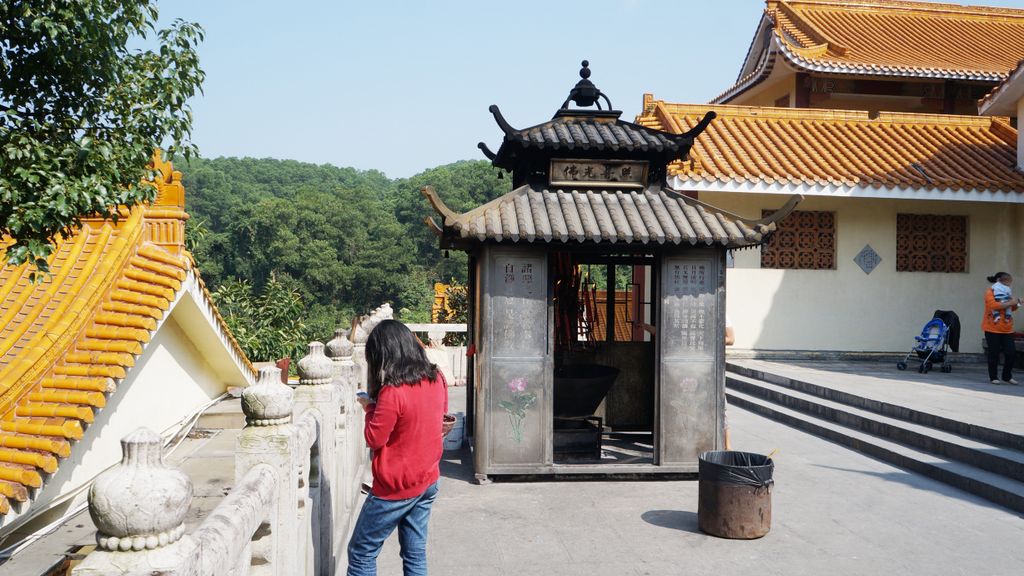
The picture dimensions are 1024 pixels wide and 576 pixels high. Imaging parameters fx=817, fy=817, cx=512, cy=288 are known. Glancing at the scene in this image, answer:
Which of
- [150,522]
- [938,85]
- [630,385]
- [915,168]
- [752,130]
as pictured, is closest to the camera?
[150,522]

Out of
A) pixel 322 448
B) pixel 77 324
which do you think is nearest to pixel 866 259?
pixel 322 448

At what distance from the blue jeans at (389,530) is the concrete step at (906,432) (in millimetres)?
5784

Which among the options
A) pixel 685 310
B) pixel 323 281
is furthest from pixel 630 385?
pixel 323 281

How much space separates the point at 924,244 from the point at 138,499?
55.9 feet

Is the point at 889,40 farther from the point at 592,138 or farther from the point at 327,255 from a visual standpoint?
the point at 327,255

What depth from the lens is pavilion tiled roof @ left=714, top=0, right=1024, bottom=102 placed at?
18.7 metres

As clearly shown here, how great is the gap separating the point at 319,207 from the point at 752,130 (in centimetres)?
4201

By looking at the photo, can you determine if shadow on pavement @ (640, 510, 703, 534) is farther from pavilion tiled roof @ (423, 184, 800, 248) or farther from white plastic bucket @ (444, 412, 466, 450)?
white plastic bucket @ (444, 412, 466, 450)

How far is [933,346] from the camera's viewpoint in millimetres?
14094

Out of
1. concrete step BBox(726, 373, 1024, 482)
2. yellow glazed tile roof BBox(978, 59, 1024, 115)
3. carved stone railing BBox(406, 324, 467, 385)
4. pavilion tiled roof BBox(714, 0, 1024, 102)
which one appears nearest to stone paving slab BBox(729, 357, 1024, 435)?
concrete step BBox(726, 373, 1024, 482)

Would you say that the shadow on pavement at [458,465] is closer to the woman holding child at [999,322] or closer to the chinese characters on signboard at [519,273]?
the chinese characters on signboard at [519,273]

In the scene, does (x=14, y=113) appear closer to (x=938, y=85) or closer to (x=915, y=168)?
(x=915, y=168)

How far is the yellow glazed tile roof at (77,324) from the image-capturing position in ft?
19.8

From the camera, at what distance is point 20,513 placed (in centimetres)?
552
